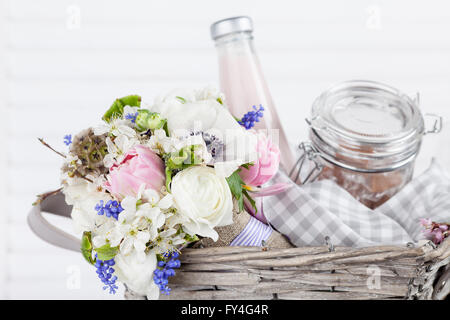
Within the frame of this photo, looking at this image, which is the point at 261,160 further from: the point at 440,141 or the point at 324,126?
the point at 440,141

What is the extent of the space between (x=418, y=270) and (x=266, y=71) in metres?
0.65

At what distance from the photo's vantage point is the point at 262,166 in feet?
1.78

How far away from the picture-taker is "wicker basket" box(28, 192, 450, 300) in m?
0.51

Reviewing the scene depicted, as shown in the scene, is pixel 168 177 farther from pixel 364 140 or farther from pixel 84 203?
pixel 364 140

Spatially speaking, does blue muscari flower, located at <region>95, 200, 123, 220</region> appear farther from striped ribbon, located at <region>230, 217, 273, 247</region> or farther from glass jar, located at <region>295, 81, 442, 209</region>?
glass jar, located at <region>295, 81, 442, 209</region>

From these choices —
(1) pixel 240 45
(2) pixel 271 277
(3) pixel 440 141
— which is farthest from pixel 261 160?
(3) pixel 440 141

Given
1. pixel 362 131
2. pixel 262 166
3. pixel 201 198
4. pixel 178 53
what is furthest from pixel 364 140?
pixel 178 53

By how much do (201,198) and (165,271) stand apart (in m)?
0.09

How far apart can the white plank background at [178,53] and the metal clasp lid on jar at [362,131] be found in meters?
0.30

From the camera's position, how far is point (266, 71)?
1.06 metres

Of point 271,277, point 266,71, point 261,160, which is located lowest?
point 271,277

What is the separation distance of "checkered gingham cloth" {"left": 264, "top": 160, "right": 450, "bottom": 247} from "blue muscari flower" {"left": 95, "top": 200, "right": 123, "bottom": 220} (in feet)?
0.81

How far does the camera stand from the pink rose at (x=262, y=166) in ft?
1.77

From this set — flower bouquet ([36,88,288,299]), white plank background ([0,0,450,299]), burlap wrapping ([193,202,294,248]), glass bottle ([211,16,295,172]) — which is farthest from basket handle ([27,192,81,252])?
white plank background ([0,0,450,299])
